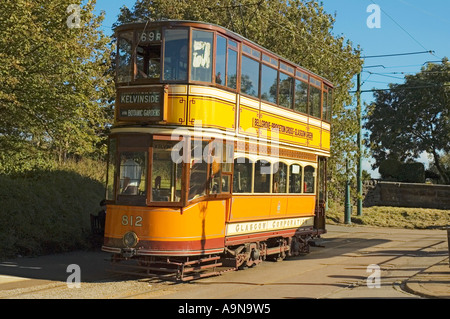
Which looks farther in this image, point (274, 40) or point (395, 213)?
point (395, 213)

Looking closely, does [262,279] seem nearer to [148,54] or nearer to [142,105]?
[142,105]

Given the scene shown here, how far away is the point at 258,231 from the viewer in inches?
574

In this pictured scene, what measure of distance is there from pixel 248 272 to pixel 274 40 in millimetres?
15462

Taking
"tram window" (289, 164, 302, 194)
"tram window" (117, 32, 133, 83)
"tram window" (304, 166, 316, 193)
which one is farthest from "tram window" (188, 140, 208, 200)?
"tram window" (304, 166, 316, 193)

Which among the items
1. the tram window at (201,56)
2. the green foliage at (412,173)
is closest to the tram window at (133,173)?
the tram window at (201,56)

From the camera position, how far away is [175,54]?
40.3 ft

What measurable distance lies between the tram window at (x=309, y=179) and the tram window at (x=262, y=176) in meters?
2.80

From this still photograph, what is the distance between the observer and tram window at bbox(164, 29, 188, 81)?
12.3 metres

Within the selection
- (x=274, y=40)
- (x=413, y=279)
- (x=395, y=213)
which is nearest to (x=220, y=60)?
(x=413, y=279)

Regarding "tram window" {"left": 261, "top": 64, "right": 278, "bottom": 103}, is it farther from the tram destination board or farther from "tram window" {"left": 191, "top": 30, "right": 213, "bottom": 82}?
the tram destination board

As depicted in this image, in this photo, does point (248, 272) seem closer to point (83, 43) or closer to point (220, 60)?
point (220, 60)

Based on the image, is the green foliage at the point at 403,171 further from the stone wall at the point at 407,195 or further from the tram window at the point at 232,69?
the tram window at the point at 232,69

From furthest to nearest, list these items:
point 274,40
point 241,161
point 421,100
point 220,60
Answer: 1. point 421,100
2. point 274,40
3. point 241,161
4. point 220,60
